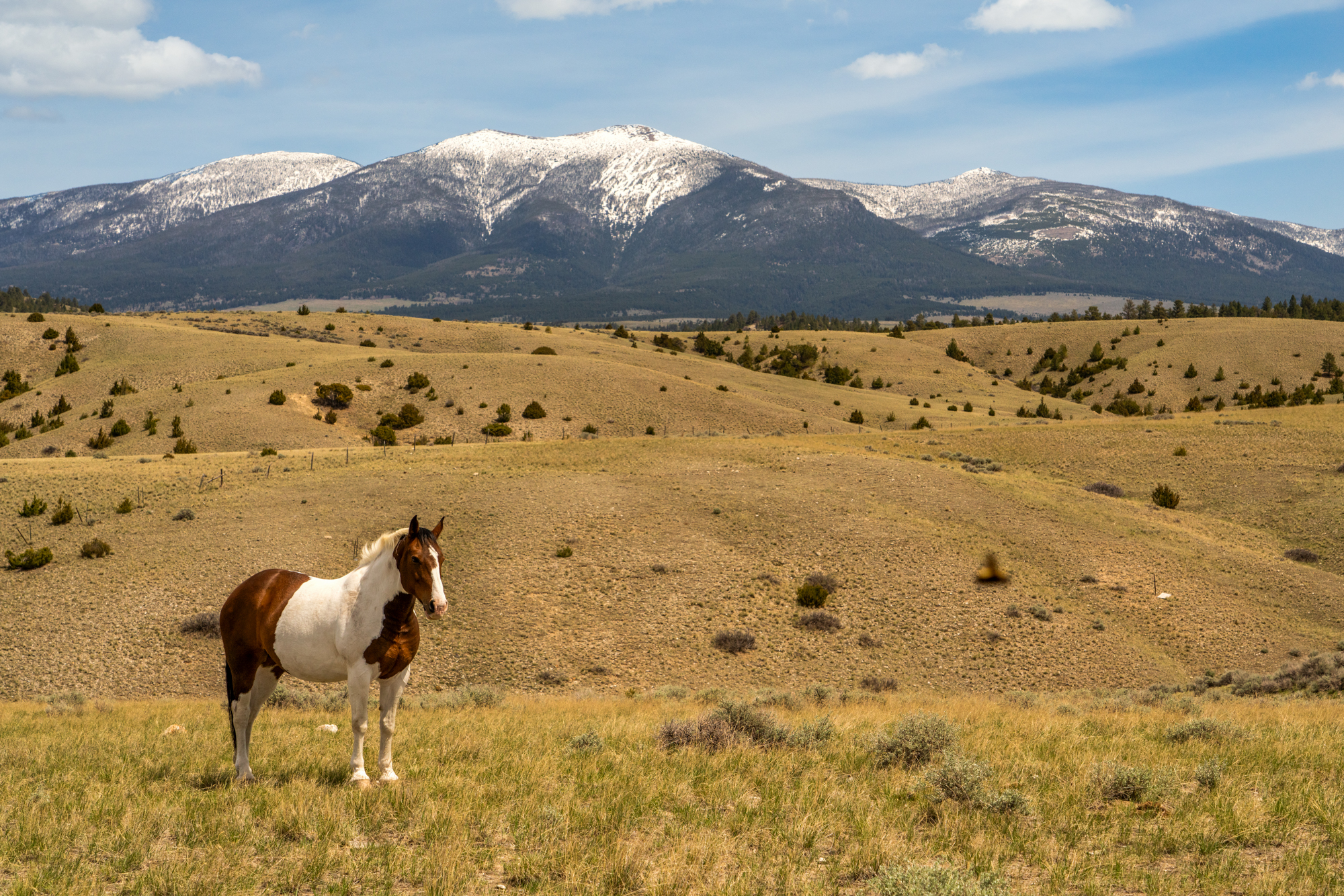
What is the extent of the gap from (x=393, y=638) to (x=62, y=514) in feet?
118

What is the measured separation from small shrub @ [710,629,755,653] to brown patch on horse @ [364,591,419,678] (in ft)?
70.2

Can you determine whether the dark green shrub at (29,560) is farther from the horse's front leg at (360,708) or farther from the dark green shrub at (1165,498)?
the dark green shrub at (1165,498)

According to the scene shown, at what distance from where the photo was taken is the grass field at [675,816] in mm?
7348

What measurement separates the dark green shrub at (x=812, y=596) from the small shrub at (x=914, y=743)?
68.2ft

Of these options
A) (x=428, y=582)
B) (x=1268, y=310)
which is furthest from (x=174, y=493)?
(x=1268, y=310)

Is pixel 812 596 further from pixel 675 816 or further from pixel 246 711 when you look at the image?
pixel 246 711

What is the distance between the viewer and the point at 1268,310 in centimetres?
17312

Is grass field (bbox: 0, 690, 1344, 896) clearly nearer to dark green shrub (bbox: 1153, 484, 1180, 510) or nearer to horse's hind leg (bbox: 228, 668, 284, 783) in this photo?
→ horse's hind leg (bbox: 228, 668, 284, 783)

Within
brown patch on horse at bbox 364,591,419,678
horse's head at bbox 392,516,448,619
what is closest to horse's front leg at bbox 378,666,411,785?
brown patch on horse at bbox 364,591,419,678

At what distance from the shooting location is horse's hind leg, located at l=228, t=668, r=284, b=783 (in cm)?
1041

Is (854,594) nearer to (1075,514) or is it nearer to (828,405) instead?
(1075,514)

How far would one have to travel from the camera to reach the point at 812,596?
3322 cm

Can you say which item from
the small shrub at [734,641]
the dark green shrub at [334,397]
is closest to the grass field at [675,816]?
the small shrub at [734,641]

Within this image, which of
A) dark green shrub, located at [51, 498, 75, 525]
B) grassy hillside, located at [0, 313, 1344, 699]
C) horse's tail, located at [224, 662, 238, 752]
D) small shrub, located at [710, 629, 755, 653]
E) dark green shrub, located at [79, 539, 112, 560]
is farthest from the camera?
dark green shrub, located at [51, 498, 75, 525]
